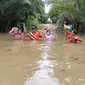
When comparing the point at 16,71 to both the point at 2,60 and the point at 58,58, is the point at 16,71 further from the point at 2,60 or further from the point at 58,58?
the point at 58,58

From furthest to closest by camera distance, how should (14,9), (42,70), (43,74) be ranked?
(14,9) → (42,70) → (43,74)

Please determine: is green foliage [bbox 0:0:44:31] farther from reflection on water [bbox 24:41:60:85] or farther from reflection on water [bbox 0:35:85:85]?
reflection on water [bbox 24:41:60:85]

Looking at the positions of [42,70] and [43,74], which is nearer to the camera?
[43,74]

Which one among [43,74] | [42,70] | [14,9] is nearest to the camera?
[43,74]

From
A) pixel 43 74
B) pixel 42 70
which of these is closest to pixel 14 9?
pixel 42 70

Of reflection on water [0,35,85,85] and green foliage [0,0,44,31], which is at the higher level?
green foliage [0,0,44,31]

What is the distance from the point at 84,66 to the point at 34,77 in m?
1.79

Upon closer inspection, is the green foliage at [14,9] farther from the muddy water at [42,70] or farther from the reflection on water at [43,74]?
the reflection on water at [43,74]

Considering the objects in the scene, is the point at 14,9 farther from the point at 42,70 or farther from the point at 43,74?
the point at 43,74

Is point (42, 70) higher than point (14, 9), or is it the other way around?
point (14, 9)

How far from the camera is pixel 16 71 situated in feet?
22.0

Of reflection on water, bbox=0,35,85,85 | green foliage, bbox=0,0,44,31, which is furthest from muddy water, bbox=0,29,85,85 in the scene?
green foliage, bbox=0,0,44,31

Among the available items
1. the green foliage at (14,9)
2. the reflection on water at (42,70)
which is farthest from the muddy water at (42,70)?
the green foliage at (14,9)

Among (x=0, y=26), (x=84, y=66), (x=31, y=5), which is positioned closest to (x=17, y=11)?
(x=31, y=5)
